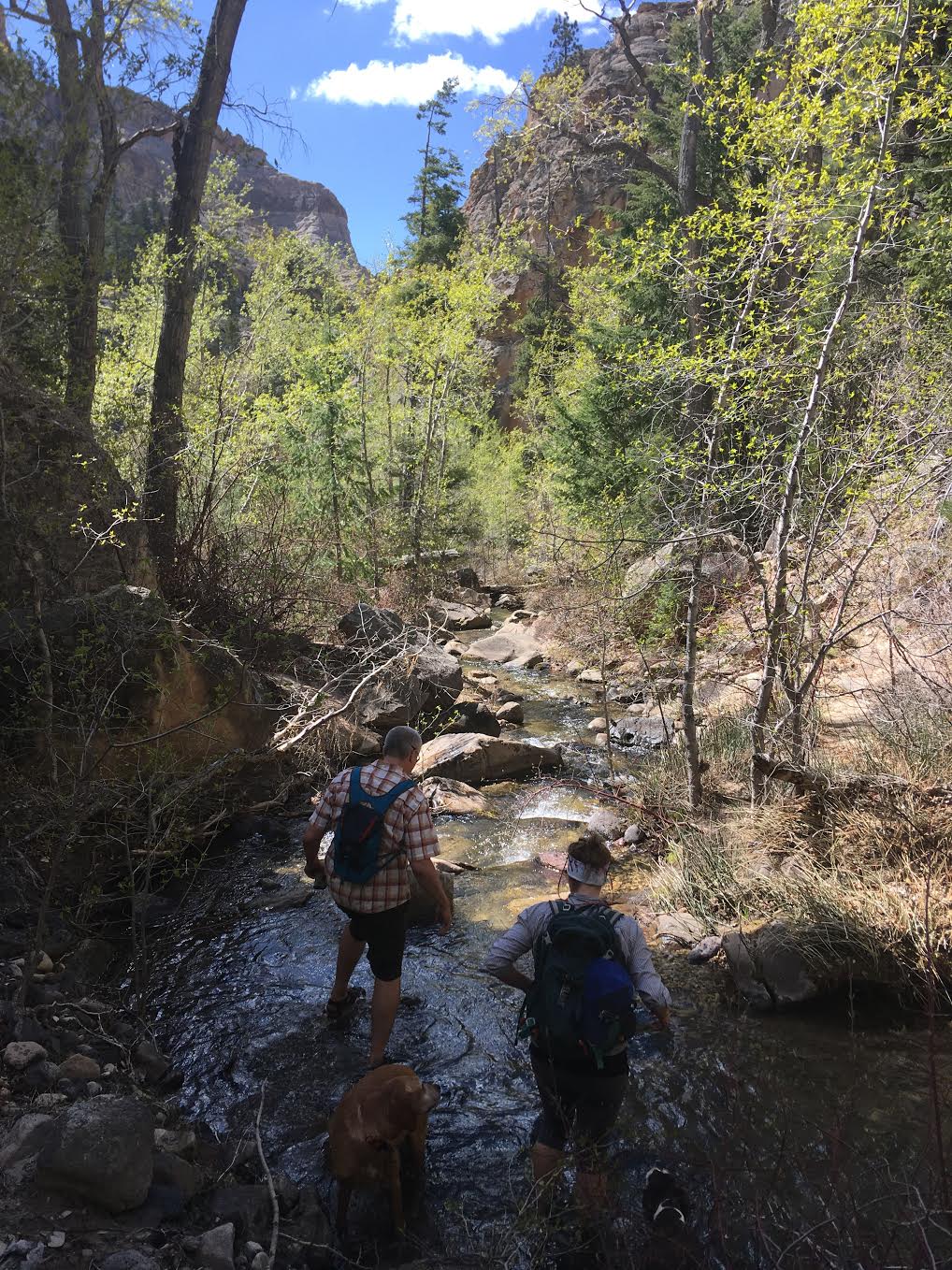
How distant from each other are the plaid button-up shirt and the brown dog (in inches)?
37.5

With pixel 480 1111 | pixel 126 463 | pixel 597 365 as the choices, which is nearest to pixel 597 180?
pixel 597 365

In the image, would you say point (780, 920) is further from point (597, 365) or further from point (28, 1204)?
point (597, 365)

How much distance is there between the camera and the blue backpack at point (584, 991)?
280 centimetres

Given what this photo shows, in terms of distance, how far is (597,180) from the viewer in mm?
40969

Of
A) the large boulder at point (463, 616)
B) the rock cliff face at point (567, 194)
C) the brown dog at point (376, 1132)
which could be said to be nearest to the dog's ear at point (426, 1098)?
the brown dog at point (376, 1132)

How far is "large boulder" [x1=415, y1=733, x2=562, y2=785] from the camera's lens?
30.4 feet

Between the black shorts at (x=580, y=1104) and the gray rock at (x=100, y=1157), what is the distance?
1.50 meters

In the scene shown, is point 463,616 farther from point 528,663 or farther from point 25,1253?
point 25,1253

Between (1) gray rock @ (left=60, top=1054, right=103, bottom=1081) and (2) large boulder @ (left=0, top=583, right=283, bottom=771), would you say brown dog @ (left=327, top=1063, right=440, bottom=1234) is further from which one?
(2) large boulder @ (left=0, top=583, right=283, bottom=771)

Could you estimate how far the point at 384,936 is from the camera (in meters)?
4.13

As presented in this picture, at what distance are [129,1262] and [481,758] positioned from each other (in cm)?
713

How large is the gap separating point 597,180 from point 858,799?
4348 cm

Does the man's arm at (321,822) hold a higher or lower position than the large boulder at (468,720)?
higher

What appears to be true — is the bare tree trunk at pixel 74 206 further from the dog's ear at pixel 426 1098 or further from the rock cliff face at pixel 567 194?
the rock cliff face at pixel 567 194
